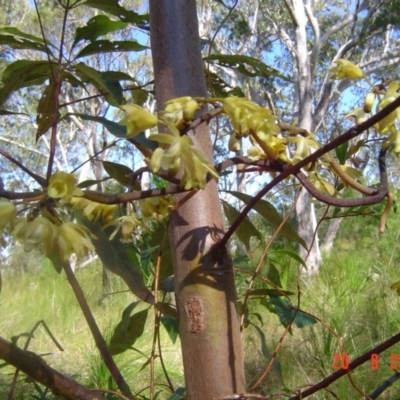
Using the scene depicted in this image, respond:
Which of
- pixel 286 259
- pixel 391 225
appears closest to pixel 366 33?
pixel 391 225

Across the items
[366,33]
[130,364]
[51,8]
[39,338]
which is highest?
[51,8]

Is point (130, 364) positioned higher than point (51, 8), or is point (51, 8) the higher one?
point (51, 8)

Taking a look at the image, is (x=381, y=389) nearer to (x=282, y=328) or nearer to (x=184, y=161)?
(x=184, y=161)

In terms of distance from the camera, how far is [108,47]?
55 centimetres

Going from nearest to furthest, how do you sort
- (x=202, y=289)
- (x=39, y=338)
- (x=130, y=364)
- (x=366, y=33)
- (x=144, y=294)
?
1. (x=202, y=289)
2. (x=144, y=294)
3. (x=130, y=364)
4. (x=39, y=338)
5. (x=366, y=33)

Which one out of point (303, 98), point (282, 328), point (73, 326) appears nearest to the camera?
point (282, 328)

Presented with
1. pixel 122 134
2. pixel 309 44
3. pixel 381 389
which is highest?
pixel 309 44

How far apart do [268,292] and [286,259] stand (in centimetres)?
217

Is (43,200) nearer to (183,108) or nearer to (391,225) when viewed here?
(183,108)

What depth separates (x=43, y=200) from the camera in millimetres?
249

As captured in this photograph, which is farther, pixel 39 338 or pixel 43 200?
pixel 39 338

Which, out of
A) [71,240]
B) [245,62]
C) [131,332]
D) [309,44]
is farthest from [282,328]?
[309,44]

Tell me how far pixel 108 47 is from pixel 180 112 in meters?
0.31

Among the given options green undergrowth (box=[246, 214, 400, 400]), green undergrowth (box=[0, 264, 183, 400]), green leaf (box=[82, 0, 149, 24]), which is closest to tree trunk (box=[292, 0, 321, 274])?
green undergrowth (box=[246, 214, 400, 400])
